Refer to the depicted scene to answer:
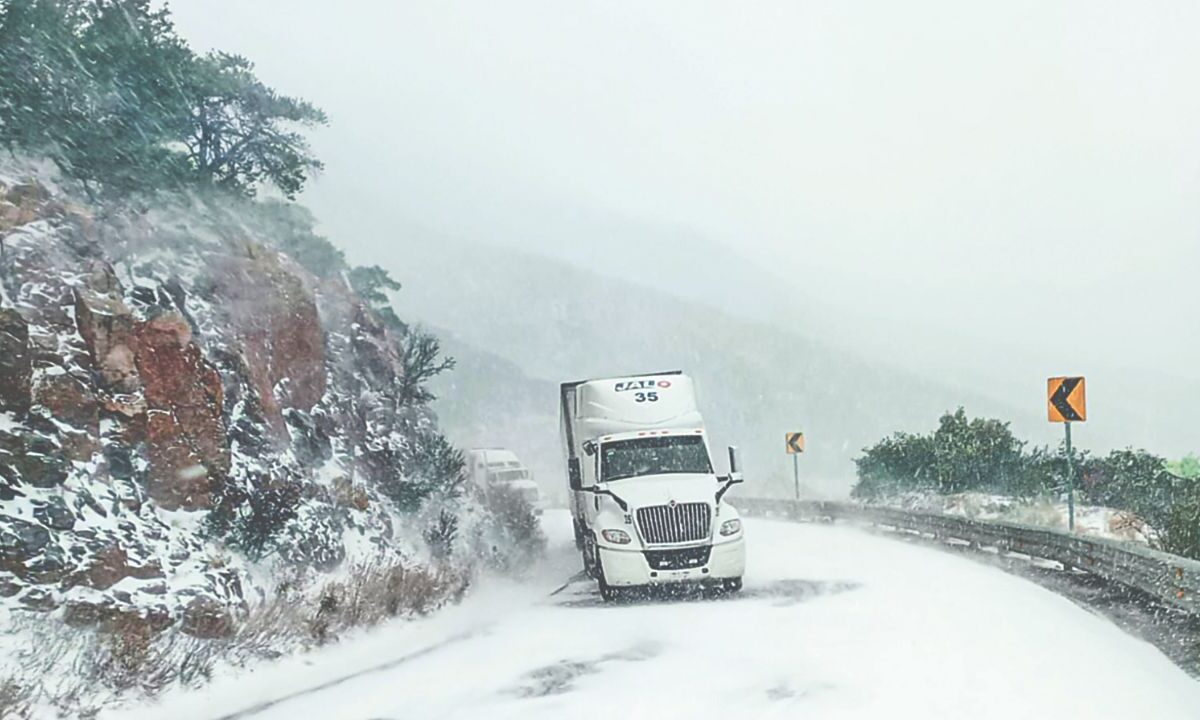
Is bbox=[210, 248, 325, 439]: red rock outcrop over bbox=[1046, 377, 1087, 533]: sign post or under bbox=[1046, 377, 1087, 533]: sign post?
over

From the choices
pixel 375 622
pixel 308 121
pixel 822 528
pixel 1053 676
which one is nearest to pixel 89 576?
pixel 375 622

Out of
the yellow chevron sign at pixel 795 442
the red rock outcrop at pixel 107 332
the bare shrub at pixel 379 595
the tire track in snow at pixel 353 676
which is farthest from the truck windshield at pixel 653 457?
the yellow chevron sign at pixel 795 442

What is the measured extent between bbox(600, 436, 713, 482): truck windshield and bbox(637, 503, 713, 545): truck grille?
61.5 inches

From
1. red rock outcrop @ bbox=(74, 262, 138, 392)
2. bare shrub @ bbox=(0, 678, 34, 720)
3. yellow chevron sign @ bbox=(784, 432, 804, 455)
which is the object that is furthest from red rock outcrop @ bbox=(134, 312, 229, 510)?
yellow chevron sign @ bbox=(784, 432, 804, 455)

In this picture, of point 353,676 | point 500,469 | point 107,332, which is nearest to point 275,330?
point 107,332

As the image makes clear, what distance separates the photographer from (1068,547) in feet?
56.1

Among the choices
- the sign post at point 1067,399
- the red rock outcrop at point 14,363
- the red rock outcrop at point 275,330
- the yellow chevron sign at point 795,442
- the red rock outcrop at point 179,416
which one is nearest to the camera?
the red rock outcrop at point 14,363

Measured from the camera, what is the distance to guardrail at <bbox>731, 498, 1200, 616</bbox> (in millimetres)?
12258

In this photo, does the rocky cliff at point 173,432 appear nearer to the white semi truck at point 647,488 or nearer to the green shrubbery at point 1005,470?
the white semi truck at point 647,488

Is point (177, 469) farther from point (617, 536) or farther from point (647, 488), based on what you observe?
point (647, 488)

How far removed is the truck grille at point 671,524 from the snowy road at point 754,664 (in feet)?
3.21

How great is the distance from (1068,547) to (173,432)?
45.4 ft

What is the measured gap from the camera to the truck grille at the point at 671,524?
619 inches

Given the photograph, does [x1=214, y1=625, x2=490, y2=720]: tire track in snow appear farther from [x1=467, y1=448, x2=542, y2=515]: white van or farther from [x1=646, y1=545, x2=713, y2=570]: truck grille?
[x1=467, y1=448, x2=542, y2=515]: white van
